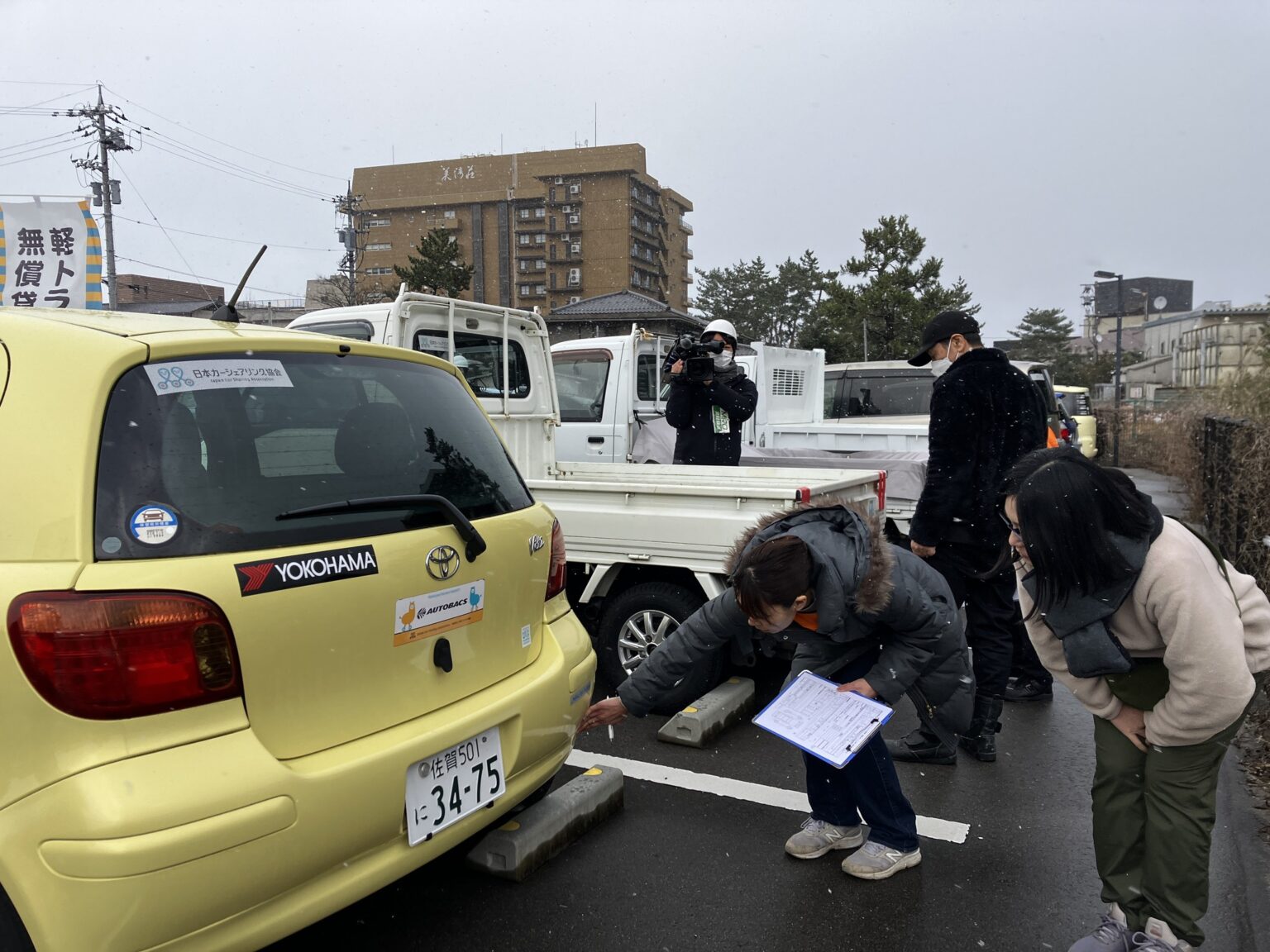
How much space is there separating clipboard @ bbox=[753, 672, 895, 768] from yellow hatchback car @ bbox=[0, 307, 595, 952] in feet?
2.41

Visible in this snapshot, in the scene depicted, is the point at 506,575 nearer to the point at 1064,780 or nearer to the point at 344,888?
the point at 344,888

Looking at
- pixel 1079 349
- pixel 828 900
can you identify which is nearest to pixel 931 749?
pixel 828 900

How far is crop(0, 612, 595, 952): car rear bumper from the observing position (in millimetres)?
1583

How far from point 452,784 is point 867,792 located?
4.53 ft

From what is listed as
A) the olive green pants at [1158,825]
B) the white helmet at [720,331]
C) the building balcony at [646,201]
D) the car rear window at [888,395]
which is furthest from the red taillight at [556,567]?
the building balcony at [646,201]

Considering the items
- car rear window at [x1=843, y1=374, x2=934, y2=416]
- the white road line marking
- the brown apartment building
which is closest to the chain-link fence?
the white road line marking

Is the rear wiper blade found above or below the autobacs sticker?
above

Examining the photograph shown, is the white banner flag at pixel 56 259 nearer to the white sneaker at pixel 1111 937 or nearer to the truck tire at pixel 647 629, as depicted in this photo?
the truck tire at pixel 647 629

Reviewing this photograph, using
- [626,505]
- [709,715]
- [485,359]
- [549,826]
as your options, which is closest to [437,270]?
[485,359]

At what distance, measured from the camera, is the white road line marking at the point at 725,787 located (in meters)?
3.21

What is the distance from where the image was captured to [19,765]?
1.63 m

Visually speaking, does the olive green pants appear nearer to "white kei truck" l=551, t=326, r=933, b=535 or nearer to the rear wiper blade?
the rear wiper blade

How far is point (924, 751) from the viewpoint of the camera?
3.77 meters

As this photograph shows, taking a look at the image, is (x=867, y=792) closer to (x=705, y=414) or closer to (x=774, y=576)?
(x=774, y=576)
